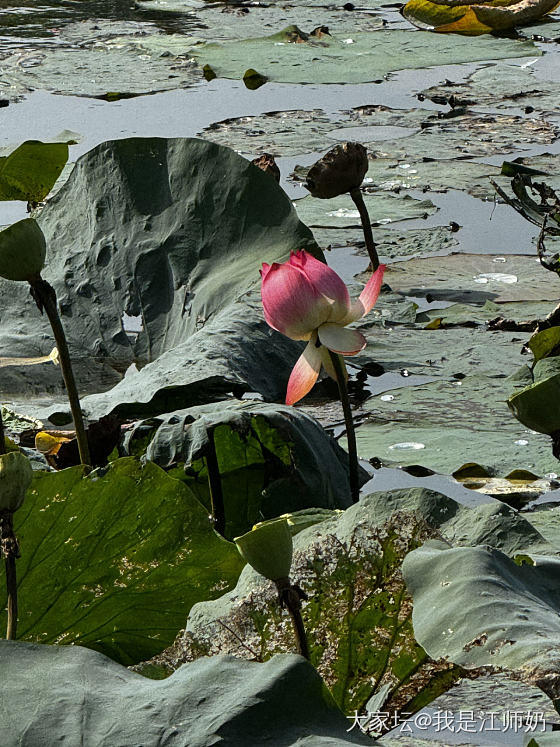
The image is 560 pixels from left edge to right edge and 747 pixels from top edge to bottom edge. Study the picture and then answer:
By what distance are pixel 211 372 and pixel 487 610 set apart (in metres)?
0.89

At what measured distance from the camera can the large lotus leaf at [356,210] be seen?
2.96 meters

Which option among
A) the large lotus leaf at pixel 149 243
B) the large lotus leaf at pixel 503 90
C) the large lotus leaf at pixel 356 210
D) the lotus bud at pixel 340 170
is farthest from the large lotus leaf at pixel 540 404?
the large lotus leaf at pixel 503 90

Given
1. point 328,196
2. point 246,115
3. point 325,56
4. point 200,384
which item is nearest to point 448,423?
point 200,384

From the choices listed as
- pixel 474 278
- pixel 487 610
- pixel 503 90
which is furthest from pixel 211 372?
pixel 503 90

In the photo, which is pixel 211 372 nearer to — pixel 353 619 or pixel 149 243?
pixel 149 243

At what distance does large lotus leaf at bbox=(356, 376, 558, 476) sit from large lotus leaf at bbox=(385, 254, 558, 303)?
506 millimetres

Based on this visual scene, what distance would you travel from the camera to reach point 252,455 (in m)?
1.52

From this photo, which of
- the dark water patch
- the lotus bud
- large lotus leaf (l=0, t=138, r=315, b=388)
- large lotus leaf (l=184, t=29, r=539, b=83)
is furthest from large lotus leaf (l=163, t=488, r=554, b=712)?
the dark water patch

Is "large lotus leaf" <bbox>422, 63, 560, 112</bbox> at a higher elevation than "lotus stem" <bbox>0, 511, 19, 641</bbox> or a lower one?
lower

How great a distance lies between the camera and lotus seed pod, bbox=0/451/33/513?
0.86 meters

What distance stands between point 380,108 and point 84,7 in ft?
9.11

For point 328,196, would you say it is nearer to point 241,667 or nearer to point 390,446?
point 390,446

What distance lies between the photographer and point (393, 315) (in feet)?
7.92

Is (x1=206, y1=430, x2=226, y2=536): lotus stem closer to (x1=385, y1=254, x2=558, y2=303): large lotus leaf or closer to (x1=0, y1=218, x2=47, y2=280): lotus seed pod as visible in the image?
(x1=0, y1=218, x2=47, y2=280): lotus seed pod
